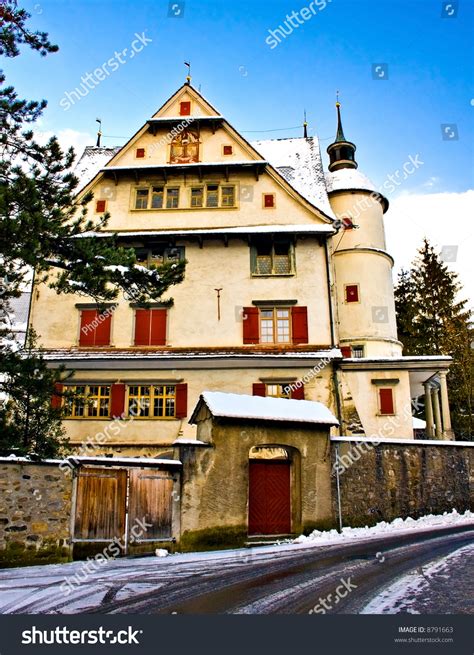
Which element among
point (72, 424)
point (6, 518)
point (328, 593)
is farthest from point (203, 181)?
point (328, 593)

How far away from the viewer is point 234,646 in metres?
5.84

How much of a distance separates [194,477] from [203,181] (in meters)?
16.1

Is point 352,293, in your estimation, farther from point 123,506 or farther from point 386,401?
point 123,506

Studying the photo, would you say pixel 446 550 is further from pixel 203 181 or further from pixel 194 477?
pixel 203 181

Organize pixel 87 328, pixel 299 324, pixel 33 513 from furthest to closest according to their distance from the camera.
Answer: pixel 87 328 < pixel 299 324 < pixel 33 513

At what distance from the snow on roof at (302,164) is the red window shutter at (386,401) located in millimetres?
7991

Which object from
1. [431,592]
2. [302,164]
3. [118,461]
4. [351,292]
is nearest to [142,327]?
[351,292]

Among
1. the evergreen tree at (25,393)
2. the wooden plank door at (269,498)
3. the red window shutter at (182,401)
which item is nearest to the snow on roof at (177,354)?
the red window shutter at (182,401)

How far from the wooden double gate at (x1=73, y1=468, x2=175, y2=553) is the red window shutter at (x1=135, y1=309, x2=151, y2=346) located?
37.6ft

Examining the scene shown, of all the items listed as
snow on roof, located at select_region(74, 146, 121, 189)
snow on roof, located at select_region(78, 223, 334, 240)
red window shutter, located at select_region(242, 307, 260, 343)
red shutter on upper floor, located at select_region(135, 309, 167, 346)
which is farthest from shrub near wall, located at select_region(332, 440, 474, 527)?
snow on roof, located at select_region(74, 146, 121, 189)

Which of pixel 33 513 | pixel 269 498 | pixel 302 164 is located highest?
pixel 302 164

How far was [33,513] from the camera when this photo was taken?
10.8 m

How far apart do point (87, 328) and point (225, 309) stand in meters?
5.95

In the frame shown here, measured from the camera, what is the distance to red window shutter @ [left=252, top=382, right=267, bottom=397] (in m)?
21.8
